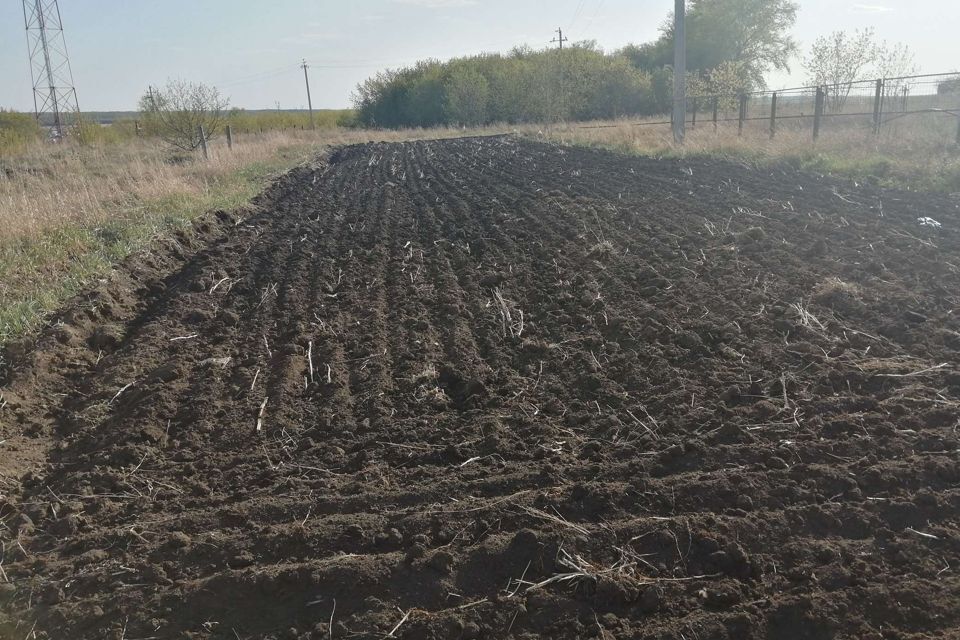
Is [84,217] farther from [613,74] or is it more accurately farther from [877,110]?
[613,74]

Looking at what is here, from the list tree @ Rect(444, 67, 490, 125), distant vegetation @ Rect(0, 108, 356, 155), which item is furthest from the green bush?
distant vegetation @ Rect(0, 108, 356, 155)

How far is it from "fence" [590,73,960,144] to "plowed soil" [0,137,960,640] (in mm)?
11437

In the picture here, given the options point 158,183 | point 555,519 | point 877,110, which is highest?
point 877,110

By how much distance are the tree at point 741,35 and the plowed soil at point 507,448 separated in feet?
172

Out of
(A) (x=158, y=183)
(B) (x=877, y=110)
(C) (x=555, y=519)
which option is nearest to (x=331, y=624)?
(C) (x=555, y=519)

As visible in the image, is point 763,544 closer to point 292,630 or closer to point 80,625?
point 292,630

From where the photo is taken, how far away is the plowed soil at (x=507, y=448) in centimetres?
311

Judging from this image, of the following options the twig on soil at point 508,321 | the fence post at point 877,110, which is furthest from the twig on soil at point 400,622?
the fence post at point 877,110

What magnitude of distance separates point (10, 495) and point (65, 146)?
36.1 meters

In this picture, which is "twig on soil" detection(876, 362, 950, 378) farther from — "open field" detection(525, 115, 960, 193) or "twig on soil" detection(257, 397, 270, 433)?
"open field" detection(525, 115, 960, 193)

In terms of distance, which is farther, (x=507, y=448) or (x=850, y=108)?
(x=850, y=108)

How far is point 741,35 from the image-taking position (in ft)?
180

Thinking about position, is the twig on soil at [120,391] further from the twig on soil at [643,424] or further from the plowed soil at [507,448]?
the twig on soil at [643,424]

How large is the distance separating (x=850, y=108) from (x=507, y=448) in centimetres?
3191
